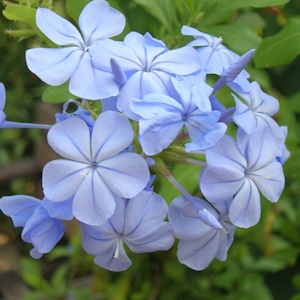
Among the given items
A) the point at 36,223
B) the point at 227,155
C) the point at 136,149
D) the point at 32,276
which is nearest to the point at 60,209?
the point at 36,223

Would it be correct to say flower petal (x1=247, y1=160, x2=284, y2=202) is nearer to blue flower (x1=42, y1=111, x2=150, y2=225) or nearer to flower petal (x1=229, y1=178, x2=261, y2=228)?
flower petal (x1=229, y1=178, x2=261, y2=228)

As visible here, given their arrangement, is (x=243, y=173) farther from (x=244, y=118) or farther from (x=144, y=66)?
(x=144, y=66)

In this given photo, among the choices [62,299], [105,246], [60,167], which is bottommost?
[62,299]

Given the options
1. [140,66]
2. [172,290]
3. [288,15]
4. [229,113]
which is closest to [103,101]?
[140,66]

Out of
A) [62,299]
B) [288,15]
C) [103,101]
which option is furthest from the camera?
[62,299]

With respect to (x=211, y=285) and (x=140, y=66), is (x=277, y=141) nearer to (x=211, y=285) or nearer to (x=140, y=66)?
(x=140, y=66)

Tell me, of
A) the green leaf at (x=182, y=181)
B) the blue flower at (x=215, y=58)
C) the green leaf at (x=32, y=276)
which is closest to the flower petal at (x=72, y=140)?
the blue flower at (x=215, y=58)
